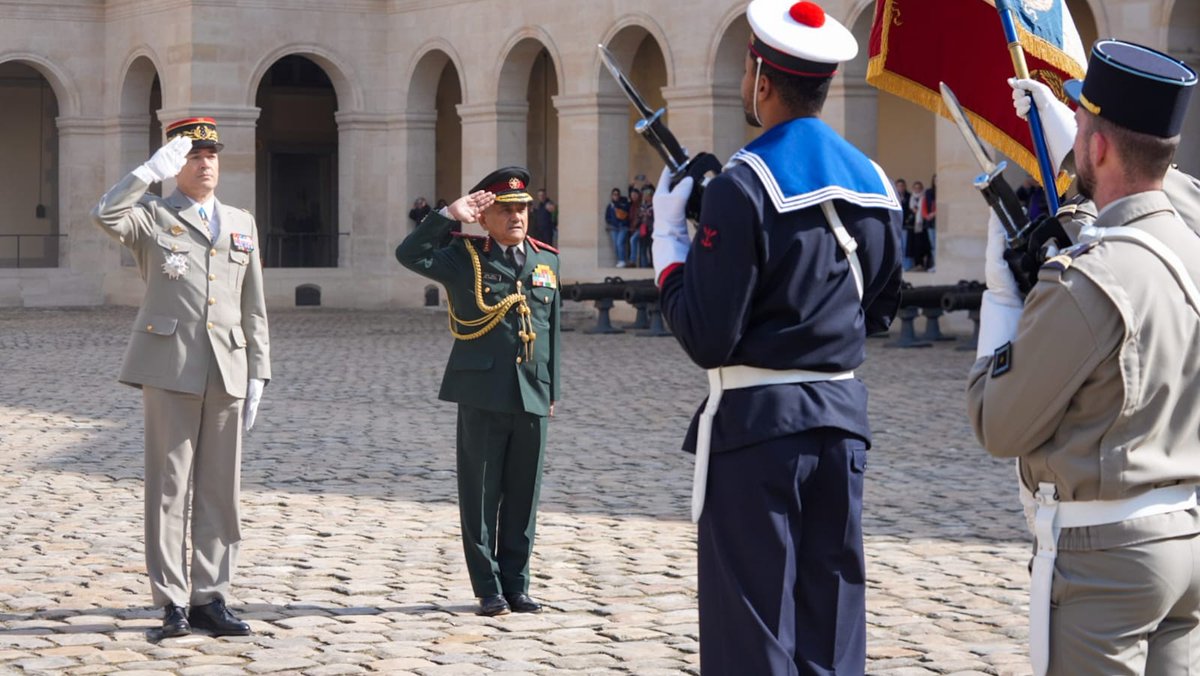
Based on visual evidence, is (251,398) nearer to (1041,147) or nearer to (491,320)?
(491,320)

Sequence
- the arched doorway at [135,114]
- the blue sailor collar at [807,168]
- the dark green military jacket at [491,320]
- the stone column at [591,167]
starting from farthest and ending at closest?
the arched doorway at [135,114] → the stone column at [591,167] → the dark green military jacket at [491,320] → the blue sailor collar at [807,168]

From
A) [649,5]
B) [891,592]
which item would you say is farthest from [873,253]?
[649,5]

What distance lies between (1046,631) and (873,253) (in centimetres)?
112

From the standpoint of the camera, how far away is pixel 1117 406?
315cm

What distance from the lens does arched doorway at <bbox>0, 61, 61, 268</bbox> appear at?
35.7 meters

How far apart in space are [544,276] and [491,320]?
31 cm

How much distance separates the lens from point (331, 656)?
606 cm

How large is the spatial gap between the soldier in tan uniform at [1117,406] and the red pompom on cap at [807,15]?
89cm

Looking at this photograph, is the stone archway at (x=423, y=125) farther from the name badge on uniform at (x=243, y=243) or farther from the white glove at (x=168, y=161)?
the white glove at (x=168, y=161)

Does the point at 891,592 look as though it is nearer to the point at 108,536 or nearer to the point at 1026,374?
the point at 108,536

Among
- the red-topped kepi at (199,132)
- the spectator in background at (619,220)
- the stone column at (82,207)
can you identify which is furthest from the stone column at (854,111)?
the red-topped kepi at (199,132)

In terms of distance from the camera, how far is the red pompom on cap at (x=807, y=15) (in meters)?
4.02

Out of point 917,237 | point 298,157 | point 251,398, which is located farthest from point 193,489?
point 298,157

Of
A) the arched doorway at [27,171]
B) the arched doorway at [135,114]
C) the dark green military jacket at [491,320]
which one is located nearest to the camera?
the dark green military jacket at [491,320]
